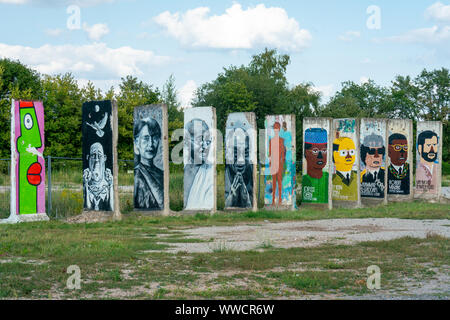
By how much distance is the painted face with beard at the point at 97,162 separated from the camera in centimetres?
1694

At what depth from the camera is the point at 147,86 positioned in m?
48.5

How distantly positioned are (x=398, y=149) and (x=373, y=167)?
1804 millimetres

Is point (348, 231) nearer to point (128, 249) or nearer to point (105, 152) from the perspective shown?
point (128, 249)

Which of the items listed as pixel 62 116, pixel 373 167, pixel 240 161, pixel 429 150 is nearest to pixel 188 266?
pixel 240 161

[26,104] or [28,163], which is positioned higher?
[26,104]

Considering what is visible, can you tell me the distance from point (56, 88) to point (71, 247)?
29608mm

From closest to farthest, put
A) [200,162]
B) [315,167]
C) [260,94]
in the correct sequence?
[200,162] < [315,167] < [260,94]

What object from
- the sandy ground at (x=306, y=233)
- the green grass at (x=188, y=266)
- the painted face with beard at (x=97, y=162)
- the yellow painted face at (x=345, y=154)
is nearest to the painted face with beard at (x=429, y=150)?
the yellow painted face at (x=345, y=154)

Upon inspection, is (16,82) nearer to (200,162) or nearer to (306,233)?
(200,162)

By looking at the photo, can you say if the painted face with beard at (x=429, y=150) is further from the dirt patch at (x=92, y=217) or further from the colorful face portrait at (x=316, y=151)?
the dirt patch at (x=92, y=217)

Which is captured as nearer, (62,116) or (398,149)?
(398,149)

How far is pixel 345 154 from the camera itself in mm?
21203

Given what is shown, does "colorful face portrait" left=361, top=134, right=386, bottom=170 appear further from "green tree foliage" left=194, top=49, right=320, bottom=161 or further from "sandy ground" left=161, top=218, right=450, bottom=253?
"green tree foliage" left=194, top=49, right=320, bottom=161

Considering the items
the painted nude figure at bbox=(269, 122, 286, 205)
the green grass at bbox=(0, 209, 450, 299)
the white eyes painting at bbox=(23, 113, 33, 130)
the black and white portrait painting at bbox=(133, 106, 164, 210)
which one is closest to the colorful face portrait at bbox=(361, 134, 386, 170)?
the painted nude figure at bbox=(269, 122, 286, 205)
